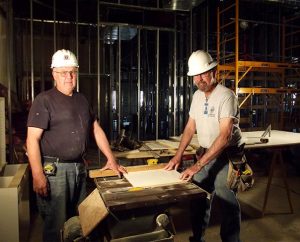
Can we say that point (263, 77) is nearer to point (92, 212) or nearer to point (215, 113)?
point (215, 113)

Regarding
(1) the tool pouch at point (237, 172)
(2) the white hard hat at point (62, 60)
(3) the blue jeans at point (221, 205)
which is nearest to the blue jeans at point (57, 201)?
(2) the white hard hat at point (62, 60)

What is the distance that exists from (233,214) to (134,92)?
8.86 metres

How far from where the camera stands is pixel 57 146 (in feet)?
7.84

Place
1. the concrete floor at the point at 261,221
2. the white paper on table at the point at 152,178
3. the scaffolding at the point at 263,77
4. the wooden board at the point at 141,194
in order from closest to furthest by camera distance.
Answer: the wooden board at the point at 141,194 → the white paper on table at the point at 152,178 → the concrete floor at the point at 261,221 → the scaffolding at the point at 263,77

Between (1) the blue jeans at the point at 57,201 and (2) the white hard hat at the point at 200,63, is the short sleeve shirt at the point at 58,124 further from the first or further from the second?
(2) the white hard hat at the point at 200,63

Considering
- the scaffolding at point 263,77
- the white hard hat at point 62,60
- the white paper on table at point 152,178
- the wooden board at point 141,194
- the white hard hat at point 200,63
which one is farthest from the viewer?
the scaffolding at point 263,77

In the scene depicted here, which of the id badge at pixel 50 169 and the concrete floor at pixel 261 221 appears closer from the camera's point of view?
the id badge at pixel 50 169

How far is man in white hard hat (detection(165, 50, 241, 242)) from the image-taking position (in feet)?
8.44

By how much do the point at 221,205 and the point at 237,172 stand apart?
1.21 ft

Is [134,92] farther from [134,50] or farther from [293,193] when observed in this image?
[293,193]

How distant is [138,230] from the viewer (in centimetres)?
185

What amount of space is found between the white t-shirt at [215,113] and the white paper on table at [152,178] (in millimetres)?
534

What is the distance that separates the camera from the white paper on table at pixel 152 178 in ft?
6.84

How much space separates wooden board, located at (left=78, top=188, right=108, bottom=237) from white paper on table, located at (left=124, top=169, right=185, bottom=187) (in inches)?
12.1
